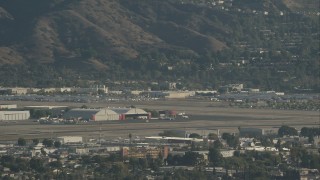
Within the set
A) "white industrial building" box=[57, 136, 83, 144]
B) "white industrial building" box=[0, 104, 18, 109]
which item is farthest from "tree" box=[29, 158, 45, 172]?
"white industrial building" box=[0, 104, 18, 109]

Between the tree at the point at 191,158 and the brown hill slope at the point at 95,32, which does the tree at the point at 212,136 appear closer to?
the tree at the point at 191,158

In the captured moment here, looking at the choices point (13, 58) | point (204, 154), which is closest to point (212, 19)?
point (13, 58)

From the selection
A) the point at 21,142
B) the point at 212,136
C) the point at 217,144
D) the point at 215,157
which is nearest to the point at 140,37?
the point at 212,136

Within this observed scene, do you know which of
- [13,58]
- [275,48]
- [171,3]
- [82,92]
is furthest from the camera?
[171,3]

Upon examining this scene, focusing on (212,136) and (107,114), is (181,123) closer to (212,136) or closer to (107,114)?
(107,114)

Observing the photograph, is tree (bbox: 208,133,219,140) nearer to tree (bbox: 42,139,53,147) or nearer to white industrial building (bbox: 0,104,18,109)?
tree (bbox: 42,139,53,147)

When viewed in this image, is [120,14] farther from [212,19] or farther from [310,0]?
[310,0]

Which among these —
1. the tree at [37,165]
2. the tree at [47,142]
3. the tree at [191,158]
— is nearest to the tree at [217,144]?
the tree at [191,158]
